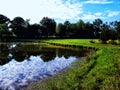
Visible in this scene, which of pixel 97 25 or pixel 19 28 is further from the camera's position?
pixel 97 25

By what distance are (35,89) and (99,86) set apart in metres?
6.12

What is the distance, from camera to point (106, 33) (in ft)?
257

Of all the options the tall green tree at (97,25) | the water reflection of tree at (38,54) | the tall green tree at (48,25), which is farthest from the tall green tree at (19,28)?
the water reflection of tree at (38,54)

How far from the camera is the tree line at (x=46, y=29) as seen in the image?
452 ft

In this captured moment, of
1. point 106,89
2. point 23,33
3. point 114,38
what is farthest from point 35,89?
point 23,33

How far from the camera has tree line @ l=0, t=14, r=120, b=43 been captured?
452 feet

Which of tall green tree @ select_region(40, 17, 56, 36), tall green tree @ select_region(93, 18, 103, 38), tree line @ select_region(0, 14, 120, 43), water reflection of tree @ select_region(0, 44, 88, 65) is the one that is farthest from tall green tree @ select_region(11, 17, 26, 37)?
water reflection of tree @ select_region(0, 44, 88, 65)

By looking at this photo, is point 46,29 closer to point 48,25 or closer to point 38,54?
point 48,25

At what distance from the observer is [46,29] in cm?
15562

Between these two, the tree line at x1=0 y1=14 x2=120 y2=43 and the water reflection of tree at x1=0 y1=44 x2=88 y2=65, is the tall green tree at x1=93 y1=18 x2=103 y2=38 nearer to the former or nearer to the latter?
the tree line at x1=0 y1=14 x2=120 y2=43

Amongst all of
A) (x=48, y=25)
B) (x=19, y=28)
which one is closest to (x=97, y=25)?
(x=48, y=25)

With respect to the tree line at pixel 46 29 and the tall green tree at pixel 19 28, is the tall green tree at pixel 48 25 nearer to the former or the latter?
the tree line at pixel 46 29

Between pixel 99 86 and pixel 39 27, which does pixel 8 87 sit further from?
pixel 39 27

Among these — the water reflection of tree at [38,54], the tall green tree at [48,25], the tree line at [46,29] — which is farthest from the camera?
the tall green tree at [48,25]
